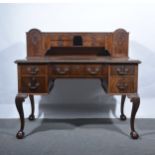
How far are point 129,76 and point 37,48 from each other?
0.96 meters

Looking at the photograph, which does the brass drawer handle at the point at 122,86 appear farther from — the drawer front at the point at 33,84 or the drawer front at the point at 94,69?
the drawer front at the point at 33,84

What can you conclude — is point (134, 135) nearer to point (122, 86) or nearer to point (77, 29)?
point (122, 86)

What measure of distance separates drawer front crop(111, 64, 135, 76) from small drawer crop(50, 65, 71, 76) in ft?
1.20

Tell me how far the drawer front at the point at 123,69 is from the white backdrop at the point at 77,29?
630mm

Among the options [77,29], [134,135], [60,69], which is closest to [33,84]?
[60,69]

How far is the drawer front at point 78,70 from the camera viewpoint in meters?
2.29

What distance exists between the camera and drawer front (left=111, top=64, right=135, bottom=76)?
2.27 metres

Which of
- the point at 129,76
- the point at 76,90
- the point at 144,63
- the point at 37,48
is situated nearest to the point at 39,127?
the point at 76,90

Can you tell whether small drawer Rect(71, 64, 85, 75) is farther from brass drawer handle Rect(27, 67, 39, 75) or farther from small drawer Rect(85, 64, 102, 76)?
brass drawer handle Rect(27, 67, 39, 75)

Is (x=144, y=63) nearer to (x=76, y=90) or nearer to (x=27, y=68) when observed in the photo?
(x=76, y=90)

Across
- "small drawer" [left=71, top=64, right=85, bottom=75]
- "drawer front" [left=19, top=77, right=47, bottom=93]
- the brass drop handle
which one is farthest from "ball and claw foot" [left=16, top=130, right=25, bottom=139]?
the brass drop handle

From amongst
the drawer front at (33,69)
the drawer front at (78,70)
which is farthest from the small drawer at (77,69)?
the drawer front at (33,69)

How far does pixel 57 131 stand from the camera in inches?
101

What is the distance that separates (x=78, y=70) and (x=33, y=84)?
0.38 meters
